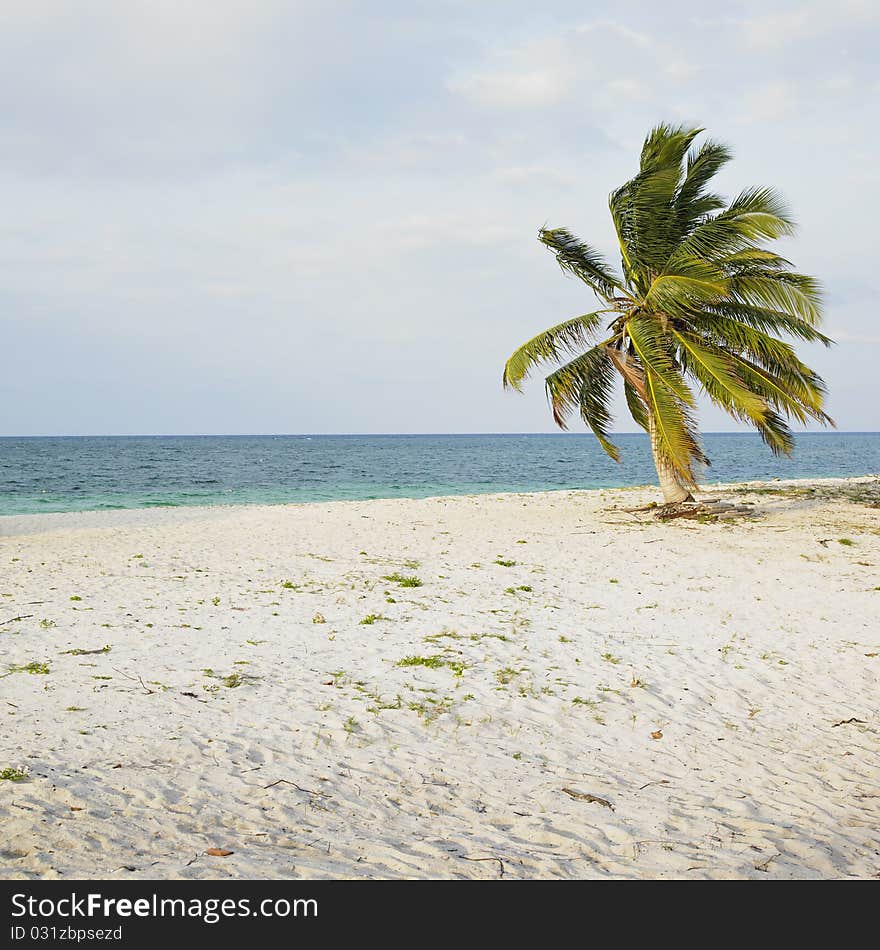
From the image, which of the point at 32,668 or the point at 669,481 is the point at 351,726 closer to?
the point at 32,668

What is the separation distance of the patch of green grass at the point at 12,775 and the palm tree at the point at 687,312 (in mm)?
13470

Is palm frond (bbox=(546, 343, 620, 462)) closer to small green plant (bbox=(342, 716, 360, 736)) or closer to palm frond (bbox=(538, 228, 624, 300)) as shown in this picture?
palm frond (bbox=(538, 228, 624, 300))

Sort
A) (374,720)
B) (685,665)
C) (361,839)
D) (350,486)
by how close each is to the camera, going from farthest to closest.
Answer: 1. (350,486)
2. (685,665)
3. (374,720)
4. (361,839)

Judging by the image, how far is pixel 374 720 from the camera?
6266 mm

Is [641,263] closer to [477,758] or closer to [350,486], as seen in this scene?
[477,758]

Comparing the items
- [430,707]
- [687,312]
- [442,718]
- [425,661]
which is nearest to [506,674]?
[425,661]

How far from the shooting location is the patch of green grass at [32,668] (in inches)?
278

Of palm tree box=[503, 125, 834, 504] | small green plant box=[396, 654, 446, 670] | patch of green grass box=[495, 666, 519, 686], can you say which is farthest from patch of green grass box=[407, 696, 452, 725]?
palm tree box=[503, 125, 834, 504]

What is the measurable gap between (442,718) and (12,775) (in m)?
3.11

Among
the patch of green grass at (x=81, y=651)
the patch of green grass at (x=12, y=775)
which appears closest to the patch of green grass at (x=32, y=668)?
the patch of green grass at (x=81, y=651)

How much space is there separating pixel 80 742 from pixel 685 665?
5.59 meters

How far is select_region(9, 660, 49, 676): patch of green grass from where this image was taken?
23.1ft

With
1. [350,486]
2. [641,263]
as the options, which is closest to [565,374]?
[641,263]

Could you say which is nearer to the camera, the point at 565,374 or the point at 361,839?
the point at 361,839
